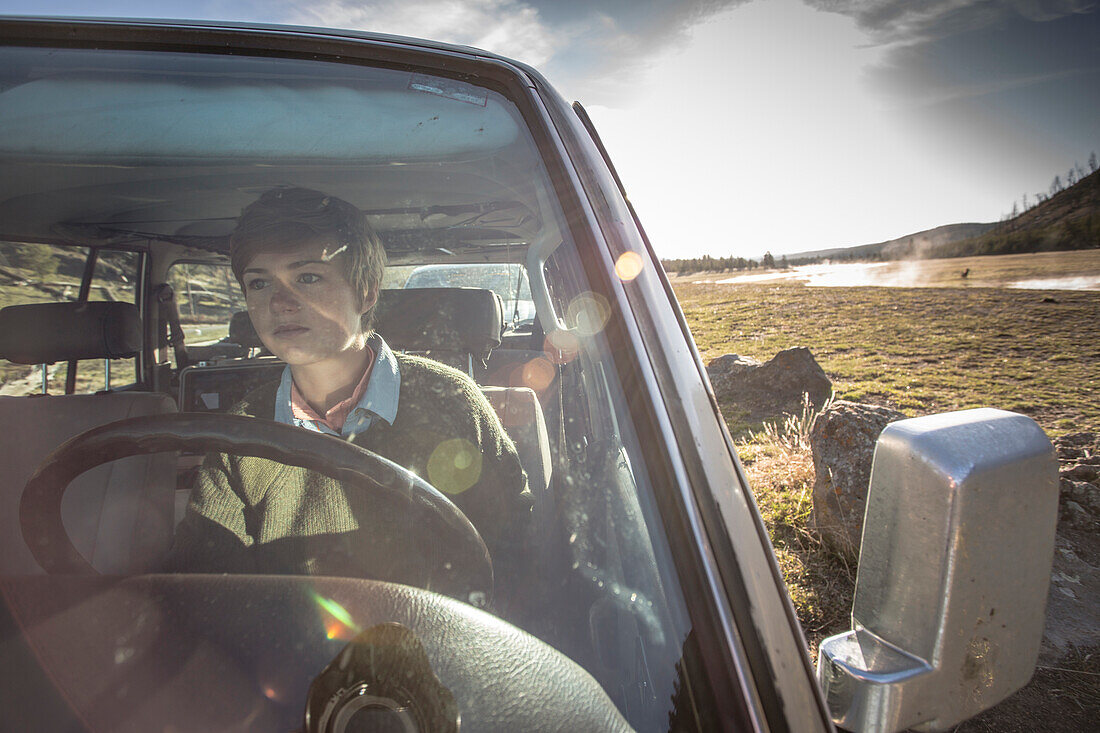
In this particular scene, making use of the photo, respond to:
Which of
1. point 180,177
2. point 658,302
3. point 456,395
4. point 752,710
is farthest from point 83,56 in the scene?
point 752,710

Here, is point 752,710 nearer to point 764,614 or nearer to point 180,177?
point 764,614

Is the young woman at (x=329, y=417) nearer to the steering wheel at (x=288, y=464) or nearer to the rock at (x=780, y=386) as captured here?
the steering wheel at (x=288, y=464)

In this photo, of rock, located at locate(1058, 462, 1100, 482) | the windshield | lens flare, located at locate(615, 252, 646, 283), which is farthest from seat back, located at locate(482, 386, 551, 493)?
rock, located at locate(1058, 462, 1100, 482)

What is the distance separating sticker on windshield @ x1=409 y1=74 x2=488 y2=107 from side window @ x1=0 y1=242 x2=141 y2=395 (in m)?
1.31

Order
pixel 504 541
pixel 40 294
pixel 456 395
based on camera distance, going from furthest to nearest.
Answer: pixel 40 294
pixel 456 395
pixel 504 541

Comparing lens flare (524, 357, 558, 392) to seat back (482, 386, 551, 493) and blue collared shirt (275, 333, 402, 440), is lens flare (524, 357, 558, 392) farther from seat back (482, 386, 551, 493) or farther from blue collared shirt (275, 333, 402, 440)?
blue collared shirt (275, 333, 402, 440)

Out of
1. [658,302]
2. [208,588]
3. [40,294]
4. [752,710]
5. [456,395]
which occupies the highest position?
[40,294]

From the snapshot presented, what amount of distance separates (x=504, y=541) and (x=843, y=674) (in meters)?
0.57

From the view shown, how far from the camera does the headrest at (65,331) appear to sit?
1616mm

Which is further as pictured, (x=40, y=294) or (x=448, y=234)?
(x=448, y=234)

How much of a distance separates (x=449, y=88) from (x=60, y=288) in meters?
1.46

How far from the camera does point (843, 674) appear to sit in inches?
25.5

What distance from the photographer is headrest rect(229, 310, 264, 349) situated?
1375mm

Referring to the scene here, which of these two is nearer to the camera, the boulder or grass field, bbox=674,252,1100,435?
the boulder
